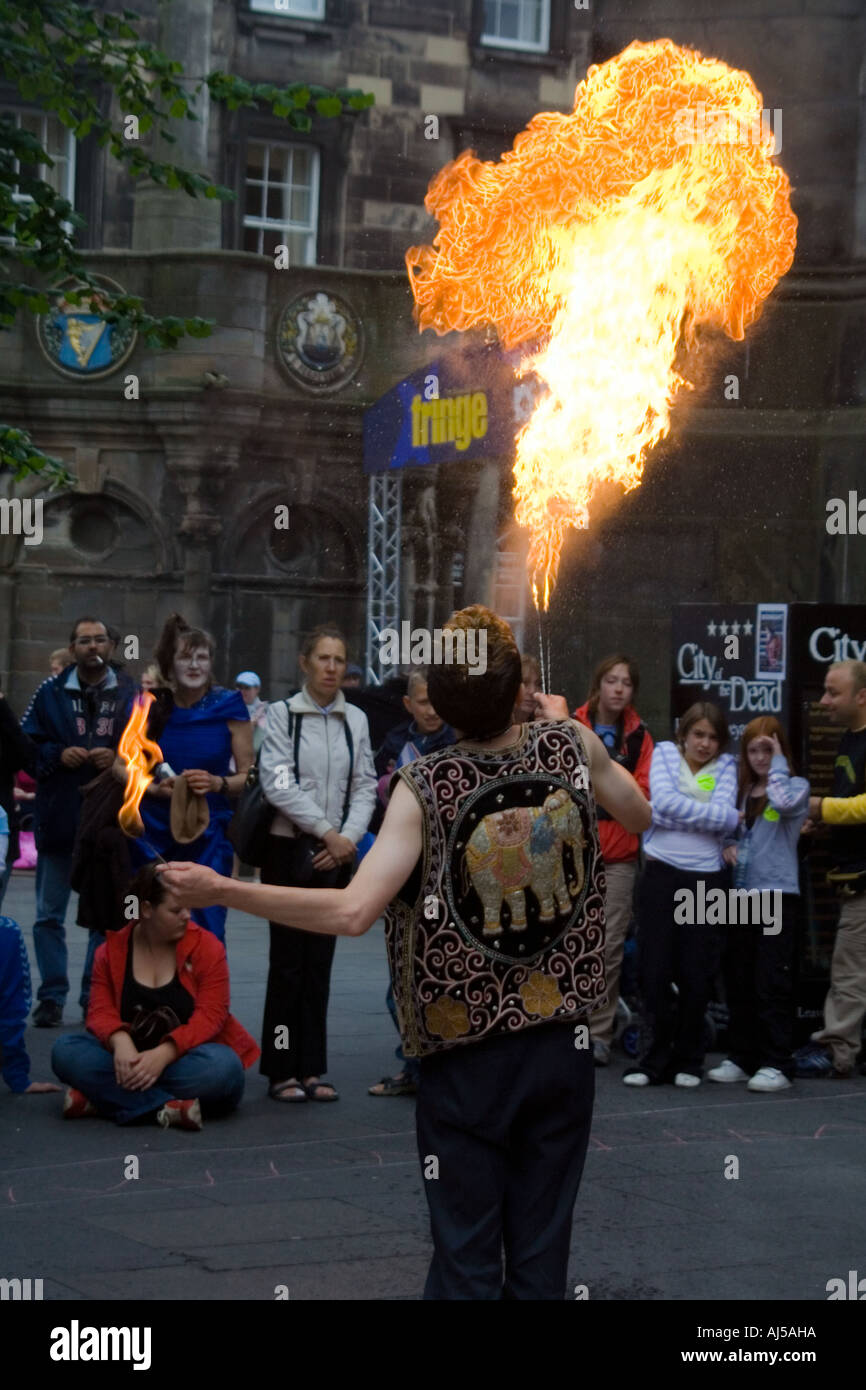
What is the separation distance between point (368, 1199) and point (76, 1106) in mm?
1765

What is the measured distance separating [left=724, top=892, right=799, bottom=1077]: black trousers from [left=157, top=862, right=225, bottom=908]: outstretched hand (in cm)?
598

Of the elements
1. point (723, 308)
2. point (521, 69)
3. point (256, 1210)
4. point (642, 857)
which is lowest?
point (256, 1210)

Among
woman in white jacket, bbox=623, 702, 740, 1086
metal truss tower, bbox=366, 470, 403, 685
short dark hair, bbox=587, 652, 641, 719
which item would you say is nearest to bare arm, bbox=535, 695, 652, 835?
woman in white jacket, bbox=623, 702, 740, 1086

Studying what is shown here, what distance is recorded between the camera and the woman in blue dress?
30.8 feet

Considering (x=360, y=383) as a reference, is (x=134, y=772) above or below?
below

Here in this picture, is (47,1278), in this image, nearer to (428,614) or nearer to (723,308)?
(723,308)

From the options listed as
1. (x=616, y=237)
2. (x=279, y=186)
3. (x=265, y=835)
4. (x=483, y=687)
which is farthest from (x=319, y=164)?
(x=483, y=687)

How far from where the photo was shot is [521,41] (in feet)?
83.7

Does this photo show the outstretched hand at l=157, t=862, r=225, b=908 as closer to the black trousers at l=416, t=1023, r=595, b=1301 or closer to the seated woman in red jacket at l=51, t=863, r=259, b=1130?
the black trousers at l=416, t=1023, r=595, b=1301

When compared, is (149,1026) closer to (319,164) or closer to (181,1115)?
(181,1115)

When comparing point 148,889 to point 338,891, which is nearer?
point 338,891
